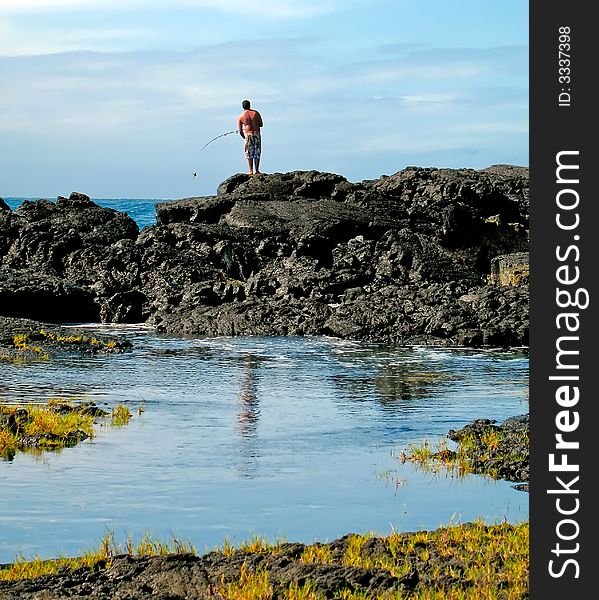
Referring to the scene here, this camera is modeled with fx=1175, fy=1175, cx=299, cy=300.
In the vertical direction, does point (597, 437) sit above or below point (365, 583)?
above

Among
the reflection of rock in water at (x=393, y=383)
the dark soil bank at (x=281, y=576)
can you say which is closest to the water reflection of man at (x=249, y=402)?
the reflection of rock in water at (x=393, y=383)

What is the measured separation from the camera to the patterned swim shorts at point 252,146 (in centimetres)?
3762

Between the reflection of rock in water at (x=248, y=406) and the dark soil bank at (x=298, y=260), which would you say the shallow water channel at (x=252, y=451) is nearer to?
the reflection of rock in water at (x=248, y=406)

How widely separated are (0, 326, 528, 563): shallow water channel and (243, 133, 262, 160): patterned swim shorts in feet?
54.5

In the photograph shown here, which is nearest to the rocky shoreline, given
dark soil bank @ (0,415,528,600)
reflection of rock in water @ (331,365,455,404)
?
reflection of rock in water @ (331,365,455,404)

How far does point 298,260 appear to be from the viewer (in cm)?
3039

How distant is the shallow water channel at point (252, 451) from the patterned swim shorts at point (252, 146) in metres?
16.6

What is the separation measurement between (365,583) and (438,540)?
1319 millimetres

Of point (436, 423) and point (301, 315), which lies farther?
point (301, 315)

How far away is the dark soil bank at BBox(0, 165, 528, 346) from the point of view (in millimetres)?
25531

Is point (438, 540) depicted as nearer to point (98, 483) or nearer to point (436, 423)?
→ point (98, 483)

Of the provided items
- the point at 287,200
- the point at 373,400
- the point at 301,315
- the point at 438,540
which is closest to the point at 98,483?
the point at 438,540

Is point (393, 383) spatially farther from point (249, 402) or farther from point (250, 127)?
point (250, 127)

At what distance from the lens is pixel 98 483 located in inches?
425
